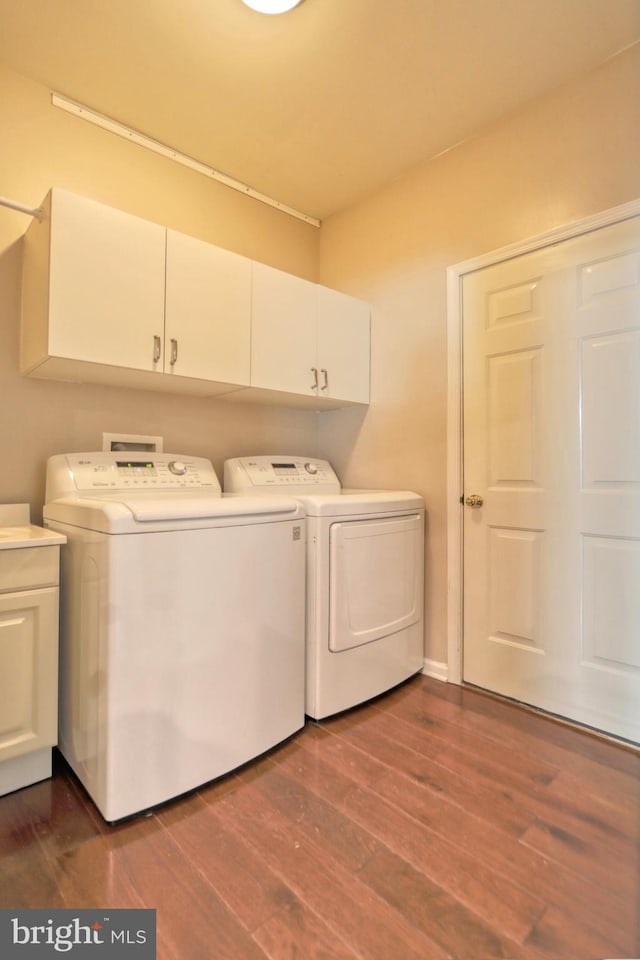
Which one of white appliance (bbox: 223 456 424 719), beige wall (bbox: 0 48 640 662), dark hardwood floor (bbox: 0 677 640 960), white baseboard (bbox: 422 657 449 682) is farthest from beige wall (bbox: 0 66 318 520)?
white baseboard (bbox: 422 657 449 682)

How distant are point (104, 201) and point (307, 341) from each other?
1.07 m

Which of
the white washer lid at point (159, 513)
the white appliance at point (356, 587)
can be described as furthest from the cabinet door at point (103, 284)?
the white appliance at point (356, 587)

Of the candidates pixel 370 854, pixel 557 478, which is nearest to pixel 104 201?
pixel 557 478

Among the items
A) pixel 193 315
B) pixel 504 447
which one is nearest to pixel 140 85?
pixel 193 315

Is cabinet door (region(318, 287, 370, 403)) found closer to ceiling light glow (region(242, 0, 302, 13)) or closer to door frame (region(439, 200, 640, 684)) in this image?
door frame (region(439, 200, 640, 684))

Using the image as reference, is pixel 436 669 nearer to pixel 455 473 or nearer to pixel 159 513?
pixel 455 473

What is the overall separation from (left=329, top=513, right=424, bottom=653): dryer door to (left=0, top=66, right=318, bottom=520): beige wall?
91cm

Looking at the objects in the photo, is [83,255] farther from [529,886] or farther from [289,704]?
[529,886]

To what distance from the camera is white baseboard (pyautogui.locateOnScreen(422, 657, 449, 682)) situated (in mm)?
2281

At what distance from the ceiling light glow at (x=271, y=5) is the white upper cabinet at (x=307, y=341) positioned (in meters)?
0.84

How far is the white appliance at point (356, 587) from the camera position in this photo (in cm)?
185

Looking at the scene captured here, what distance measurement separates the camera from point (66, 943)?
3.31 ft

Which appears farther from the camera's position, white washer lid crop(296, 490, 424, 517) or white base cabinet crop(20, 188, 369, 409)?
white washer lid crop(296, 490, 424, 517)

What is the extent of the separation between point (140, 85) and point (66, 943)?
2.73 m
